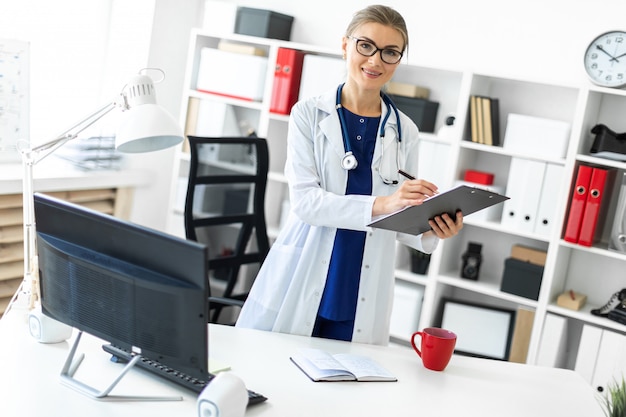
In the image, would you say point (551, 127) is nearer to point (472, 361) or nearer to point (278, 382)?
point (472, 361)

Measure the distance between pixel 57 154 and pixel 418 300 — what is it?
205cm

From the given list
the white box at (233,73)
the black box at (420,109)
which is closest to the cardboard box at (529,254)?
the black box at (420,109)

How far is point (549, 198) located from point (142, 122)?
2356 millimetres

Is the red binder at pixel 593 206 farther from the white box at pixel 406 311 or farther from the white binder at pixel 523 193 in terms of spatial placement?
the white box at pixel 406 311

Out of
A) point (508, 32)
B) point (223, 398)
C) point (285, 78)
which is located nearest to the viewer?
point (223, 398)

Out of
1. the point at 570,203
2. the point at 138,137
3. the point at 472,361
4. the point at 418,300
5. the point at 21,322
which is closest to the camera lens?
the point at 138,137

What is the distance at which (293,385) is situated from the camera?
181 centimetres

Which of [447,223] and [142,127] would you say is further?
[447,223]

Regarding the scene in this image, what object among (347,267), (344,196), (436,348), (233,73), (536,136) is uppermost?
(233,73)

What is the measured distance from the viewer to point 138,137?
5.82ft

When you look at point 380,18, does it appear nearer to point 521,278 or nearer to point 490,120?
point 490,120

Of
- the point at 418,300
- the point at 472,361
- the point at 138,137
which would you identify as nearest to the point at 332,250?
the point at 472,361

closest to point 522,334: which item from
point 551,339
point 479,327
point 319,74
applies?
point 551,339

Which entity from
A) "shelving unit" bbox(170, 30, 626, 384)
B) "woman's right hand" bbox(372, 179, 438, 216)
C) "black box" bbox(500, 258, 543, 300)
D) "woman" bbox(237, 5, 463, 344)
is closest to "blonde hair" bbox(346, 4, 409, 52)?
"woman" bbox(237, 5, 463, 344)
